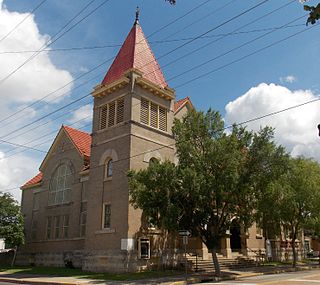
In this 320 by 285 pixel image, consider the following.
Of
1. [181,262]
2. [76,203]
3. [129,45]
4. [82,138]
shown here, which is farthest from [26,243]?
[129,45]

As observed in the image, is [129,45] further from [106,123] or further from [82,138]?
[82,138]

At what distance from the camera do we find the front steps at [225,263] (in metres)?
27.5

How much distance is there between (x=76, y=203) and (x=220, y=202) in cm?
1467

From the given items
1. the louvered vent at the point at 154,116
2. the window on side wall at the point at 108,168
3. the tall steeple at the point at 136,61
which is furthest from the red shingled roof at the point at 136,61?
the window on side wall at the point at 108,168

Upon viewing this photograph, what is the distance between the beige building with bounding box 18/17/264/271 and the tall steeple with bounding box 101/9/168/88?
0.31ft

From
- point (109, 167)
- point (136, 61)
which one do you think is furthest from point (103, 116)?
point (136, 61)

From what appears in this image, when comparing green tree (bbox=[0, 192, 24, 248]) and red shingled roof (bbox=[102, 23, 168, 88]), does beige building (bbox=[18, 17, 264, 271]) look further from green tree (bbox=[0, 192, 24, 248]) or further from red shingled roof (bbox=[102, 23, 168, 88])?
green tree (bbox=[0, 192, 24, 248])

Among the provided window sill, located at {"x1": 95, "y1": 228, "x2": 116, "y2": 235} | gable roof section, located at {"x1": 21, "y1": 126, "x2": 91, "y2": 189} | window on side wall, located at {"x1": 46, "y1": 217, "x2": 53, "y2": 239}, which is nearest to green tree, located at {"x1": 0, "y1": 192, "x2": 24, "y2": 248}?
window on side wall, located at {"x1": 46, "y1": 217, "x2": 53, "y2": 239}

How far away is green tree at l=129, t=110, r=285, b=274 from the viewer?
23.3 meters

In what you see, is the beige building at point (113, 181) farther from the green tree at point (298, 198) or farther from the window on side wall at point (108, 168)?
the green tree at point (298, 198)

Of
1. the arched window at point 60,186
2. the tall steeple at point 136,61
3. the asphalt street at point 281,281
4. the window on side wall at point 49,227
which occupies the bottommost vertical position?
the asphalt street at point 281,281

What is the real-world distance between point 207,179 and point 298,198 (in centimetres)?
1055

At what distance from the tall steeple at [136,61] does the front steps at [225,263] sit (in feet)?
46.3

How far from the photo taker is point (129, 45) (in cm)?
3303
